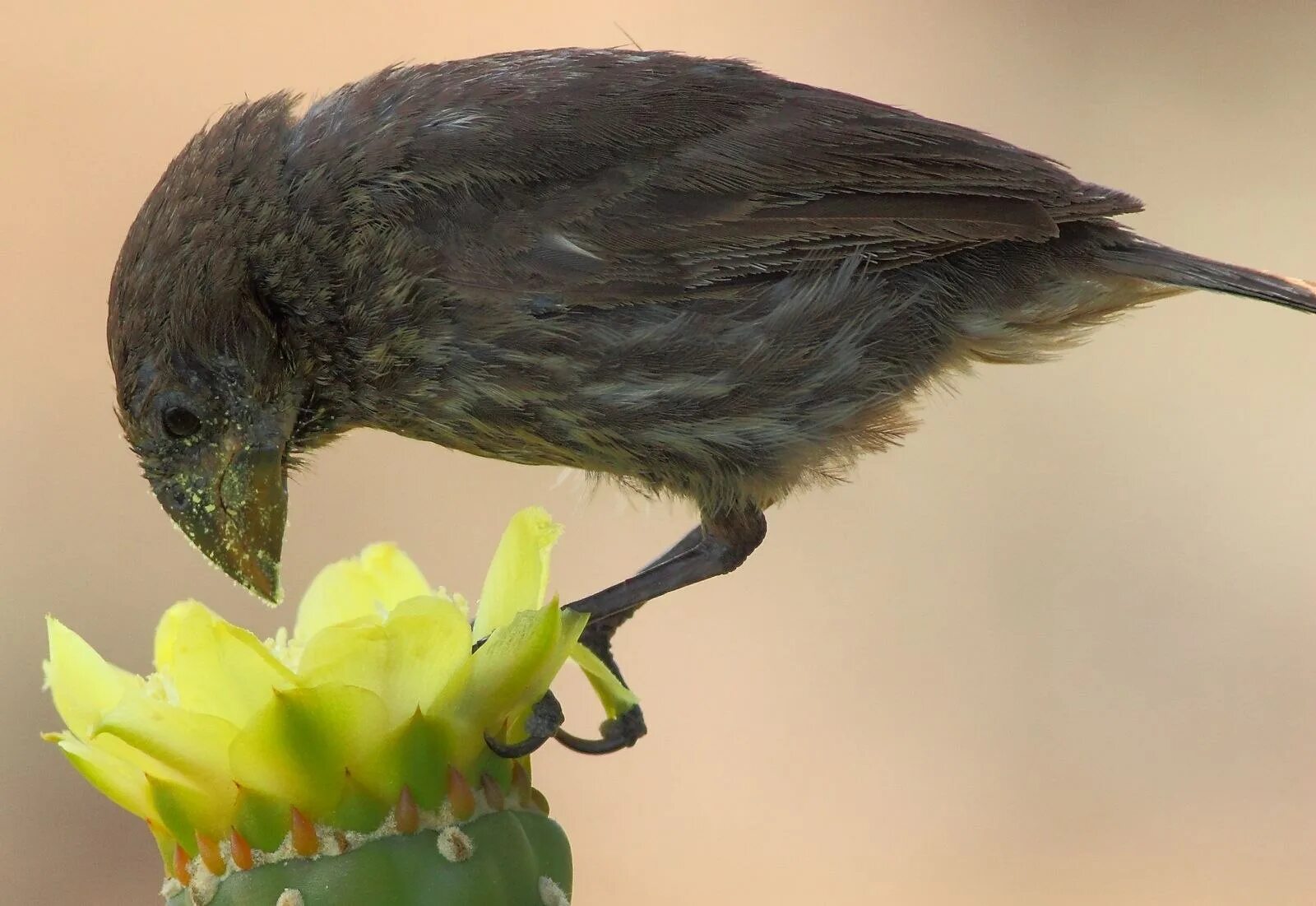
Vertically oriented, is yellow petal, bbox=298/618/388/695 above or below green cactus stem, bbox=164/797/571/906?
above

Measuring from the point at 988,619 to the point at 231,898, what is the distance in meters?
2.76

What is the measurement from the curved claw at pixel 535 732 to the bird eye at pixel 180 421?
2.04 ft

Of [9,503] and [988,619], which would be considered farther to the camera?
[988,619]

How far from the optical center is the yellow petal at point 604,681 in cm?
139

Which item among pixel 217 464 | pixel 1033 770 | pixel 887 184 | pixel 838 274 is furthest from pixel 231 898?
pixel 1033 770

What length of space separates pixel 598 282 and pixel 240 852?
1.00 meters

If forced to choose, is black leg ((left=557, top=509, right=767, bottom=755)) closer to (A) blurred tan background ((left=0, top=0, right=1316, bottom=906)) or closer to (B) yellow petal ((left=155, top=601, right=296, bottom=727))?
(B) yellow petal ((left=155, top=601, right=296, bottom=727))

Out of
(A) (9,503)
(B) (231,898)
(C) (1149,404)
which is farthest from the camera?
(C) (1149,404)

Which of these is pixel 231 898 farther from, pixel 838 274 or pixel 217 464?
pixel 838 274

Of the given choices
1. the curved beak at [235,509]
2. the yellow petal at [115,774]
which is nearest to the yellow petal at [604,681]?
the yellow petal at [115,774]

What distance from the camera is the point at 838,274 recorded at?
203cm

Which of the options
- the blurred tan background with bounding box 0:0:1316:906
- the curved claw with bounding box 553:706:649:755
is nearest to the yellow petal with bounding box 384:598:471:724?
the curved claw with bounding box 553:706:649:755

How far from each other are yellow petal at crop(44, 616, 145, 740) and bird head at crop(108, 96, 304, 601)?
0.51 m

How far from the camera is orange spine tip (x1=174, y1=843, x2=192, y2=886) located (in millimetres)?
1214
